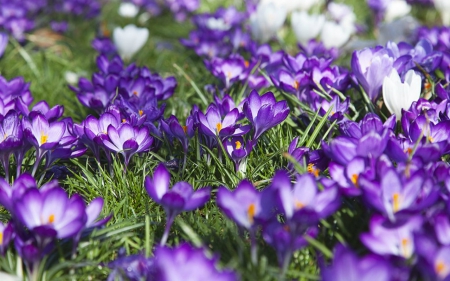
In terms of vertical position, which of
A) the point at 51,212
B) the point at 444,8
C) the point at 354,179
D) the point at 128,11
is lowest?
the point at 128,11

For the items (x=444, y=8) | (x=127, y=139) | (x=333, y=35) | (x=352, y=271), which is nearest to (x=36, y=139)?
(x=127, y=139)

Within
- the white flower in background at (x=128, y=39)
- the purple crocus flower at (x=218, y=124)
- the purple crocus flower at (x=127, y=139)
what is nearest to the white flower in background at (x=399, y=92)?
the purple crocus flower at (x=218, y=124)

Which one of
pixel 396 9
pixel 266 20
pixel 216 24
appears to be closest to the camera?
pixel 266 20

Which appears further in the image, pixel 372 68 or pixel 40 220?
pixel 372 68

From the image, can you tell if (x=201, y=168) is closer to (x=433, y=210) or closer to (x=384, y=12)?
(x=433, y=210)

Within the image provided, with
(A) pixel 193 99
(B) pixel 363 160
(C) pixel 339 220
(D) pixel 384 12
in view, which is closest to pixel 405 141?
(B) pixel 363 160

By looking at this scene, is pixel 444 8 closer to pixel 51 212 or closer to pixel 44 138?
pixel 44 138
